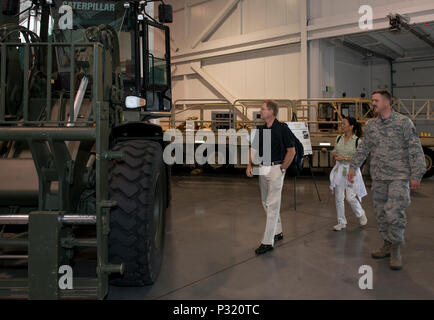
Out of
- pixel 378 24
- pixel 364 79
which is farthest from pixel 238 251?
pixel 364 79

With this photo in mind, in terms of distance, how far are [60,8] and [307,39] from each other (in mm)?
10513

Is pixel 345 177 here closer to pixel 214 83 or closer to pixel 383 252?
pixel 383 252

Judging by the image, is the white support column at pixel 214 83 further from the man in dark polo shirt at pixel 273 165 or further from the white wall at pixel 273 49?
the man in dark polo shirt at pixel 273 165

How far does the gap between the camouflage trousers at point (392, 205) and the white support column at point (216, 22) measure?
44.9 feet

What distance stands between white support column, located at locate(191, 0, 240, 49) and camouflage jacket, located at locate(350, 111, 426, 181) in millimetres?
13362

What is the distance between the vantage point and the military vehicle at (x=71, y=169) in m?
2.45

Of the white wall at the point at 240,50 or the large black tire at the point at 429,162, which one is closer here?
the large black tire at the point at 429,162

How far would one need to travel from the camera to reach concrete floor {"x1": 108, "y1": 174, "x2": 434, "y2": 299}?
329 centimetres

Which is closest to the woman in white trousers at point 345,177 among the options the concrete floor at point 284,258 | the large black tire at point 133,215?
the concrete floor at point 284,258

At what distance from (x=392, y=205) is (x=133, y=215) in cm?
257


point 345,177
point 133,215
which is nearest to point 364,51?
point 345,177

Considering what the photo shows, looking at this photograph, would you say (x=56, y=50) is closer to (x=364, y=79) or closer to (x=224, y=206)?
(x=224, y=206)

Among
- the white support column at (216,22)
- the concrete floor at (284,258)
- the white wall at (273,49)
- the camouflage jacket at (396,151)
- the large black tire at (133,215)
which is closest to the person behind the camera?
the large black tire at (133,215)

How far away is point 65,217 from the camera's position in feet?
8.24
